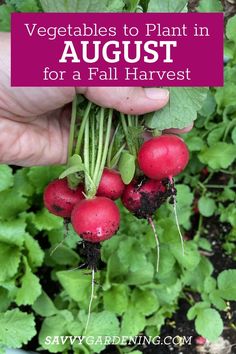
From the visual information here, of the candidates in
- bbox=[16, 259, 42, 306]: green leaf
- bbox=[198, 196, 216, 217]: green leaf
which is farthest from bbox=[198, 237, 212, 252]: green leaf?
bbox=[16, 259, 42, 306]: green leaf

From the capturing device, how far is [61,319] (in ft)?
Result: 6.40

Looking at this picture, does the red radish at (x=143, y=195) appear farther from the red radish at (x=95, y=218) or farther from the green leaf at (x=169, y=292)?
the green leaf at (x=169, y=292)

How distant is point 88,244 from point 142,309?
63 centimetres

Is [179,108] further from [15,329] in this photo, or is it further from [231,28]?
[15,329]

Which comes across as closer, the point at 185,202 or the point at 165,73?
the point at 165,73

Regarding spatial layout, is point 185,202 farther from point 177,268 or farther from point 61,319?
point 61,319

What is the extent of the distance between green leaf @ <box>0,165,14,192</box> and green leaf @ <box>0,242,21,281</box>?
233 millimetres

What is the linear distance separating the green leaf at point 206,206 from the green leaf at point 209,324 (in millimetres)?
405

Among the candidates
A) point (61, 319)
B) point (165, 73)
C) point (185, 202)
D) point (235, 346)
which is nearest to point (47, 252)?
point (61, 319)

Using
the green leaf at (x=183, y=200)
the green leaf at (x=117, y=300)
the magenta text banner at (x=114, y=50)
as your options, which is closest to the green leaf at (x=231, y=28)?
the magenta text banner at (x=114, y=50)

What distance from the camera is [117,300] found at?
1880 mm

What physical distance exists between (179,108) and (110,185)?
29 cm

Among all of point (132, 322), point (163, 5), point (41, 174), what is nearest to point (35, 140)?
point (41, 174)

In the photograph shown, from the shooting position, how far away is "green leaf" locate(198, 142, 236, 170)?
1.93 metres
